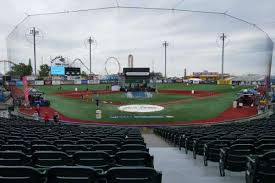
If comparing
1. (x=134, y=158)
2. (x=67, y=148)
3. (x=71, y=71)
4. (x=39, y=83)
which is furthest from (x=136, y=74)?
(x=134, y=158)

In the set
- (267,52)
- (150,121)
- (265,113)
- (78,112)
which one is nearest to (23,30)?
(78,112)

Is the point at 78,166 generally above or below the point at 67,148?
above

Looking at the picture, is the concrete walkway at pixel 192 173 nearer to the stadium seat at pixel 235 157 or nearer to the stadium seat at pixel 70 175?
the stadium seat at pixel 235 157

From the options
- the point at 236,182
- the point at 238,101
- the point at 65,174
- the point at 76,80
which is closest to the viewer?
the point at 65,174

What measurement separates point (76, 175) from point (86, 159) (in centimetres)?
121

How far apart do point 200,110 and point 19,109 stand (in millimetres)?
19502

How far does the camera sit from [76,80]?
321 feet

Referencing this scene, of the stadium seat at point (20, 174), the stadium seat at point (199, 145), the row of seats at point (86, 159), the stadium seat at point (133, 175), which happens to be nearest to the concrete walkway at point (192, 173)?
the stadium seat at point (199, 145)

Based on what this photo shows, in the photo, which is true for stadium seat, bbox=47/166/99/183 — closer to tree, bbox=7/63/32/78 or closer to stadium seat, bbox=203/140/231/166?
stadium seat, bbox=203/140/231/166

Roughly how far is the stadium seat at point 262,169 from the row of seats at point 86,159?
4.71 feet

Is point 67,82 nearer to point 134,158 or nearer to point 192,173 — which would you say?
point 192,173

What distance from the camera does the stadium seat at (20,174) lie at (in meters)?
3.74

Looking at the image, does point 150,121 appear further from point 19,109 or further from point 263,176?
point 263,176

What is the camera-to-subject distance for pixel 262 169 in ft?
15.8
